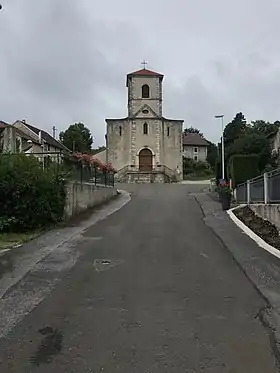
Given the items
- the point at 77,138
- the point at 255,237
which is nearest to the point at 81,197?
the point at 255,237

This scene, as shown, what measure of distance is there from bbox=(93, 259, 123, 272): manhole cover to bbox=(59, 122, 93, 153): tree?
84217 mm

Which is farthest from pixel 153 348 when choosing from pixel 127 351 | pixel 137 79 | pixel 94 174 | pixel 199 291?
pixel 137 79

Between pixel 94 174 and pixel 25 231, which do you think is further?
pixel 94 174

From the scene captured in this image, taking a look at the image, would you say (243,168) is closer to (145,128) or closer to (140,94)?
(145,128)

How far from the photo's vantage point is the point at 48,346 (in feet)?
18.4

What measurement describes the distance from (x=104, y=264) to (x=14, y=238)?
218 inches

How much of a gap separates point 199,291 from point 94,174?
21338 mm

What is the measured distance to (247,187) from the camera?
81.3ft

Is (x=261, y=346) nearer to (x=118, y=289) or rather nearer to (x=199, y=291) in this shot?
(x=199, y=291)

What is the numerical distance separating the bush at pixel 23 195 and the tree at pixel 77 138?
76839 mm

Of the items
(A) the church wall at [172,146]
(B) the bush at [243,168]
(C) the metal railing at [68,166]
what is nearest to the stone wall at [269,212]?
(C) the metal railing at [68,166]

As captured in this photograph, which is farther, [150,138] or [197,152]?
[197,152]

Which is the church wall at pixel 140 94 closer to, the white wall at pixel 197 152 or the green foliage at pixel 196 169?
the green foliage at pixel 196 169

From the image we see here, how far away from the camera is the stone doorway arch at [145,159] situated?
71.8 m
